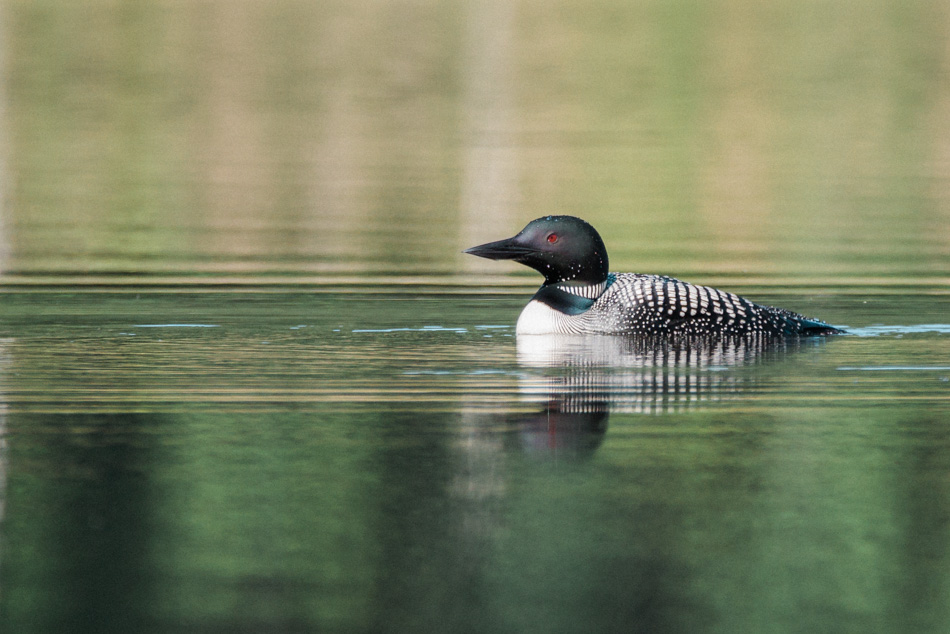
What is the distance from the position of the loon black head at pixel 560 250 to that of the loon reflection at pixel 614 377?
48 centimetres

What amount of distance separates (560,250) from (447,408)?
9.24 ft

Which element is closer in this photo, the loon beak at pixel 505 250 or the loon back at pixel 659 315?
the loon back at pixel 659 315

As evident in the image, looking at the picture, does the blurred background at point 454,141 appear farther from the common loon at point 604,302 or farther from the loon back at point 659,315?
the loon back at point 659,315

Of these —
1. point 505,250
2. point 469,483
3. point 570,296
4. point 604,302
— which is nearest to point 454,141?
point 505,250

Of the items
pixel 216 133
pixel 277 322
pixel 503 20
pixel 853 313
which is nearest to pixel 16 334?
pixel 277 322

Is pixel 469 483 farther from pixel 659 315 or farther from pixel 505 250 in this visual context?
pixel 505 250

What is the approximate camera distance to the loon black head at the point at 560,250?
10.0 meters

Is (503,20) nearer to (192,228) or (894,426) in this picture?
(192,228)

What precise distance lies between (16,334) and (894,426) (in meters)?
4.72

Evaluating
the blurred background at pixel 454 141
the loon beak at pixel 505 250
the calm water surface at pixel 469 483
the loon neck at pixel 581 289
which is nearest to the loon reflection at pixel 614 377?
the calm water surface at pixel 469 483

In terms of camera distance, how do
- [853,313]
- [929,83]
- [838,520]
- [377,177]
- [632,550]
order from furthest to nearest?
[929,83] → [377,177] → [853,313] → [838,520] → [632,550]

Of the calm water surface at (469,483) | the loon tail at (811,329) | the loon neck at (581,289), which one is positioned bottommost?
the calm water surface at (469,483)

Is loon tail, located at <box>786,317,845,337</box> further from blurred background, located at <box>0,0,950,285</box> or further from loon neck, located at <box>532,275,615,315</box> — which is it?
blurred background, located at <box>0,0,950,285</box>

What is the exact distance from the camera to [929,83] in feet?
137
